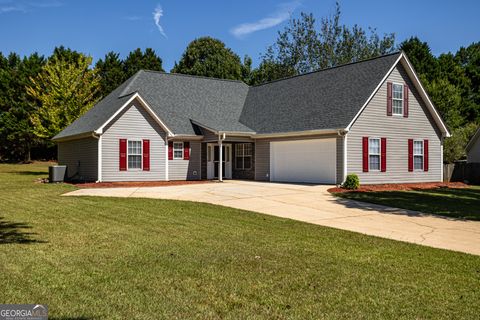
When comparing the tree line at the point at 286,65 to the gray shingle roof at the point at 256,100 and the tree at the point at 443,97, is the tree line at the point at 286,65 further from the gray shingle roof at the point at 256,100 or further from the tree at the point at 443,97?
the gray shingle roof at the point at 256,100

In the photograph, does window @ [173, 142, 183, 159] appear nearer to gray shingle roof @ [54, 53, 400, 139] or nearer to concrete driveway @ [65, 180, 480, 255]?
gray shingle roof @ [54, 53, 400, 139]

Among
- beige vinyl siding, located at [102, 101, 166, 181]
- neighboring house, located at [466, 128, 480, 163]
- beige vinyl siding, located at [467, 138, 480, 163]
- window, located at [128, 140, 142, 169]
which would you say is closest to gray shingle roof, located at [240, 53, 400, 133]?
beige vinyl siding, located at [102, 101, 166, 181]

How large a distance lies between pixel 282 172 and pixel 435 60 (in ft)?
112

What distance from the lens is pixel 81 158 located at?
25.0 metres

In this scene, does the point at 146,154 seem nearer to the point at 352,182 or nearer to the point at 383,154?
the point at 352,182

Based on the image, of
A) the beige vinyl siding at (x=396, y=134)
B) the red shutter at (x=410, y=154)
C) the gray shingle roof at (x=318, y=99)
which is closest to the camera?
the beige vinyl siding at (x=396, y=134)

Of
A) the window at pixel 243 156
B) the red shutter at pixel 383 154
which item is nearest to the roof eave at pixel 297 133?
the window at pixel 243 156

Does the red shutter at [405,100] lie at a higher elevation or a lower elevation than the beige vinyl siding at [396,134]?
higher

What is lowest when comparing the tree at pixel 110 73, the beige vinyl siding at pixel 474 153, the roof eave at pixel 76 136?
the beige vinyl siding at pixel 474 153

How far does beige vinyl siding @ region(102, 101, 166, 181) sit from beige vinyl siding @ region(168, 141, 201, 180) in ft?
2.11

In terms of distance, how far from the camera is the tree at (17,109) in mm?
47697

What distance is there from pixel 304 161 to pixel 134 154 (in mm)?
8965

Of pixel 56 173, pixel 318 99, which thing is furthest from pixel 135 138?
pixel 318 99

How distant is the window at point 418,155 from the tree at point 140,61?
3843 centimetres
